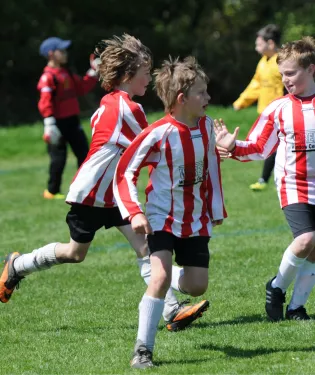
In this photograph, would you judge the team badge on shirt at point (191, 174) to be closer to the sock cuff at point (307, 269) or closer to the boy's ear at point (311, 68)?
the boy's ear at point (311, 68)

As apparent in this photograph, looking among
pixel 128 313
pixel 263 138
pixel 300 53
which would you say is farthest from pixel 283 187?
pixel 128 313

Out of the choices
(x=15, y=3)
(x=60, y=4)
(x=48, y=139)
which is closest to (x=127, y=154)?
(x=48, y=139)

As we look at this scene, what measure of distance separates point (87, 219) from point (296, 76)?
1.62 metres

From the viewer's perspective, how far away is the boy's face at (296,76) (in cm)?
562

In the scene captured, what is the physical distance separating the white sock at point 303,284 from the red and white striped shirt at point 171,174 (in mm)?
1002

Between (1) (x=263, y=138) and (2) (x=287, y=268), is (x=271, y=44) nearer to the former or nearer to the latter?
(1) (x=263, y=138)

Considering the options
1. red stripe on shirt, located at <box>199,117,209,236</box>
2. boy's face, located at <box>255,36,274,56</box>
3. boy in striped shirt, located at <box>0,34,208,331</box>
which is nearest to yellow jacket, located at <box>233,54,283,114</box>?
boy's face, located at <box>255,36,274,56</box>

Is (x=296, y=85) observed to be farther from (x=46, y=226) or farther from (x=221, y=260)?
(x=46, y=226)

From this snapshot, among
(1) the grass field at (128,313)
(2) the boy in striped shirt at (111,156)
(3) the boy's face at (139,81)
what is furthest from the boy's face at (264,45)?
(3) the boy's face at (139,81)

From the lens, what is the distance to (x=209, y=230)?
5.20 metres

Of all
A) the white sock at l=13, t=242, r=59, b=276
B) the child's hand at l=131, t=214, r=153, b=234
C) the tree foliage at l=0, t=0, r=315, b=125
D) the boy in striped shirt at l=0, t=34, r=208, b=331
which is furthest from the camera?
the tree foliage at l=0, t=0, r=315, b=125

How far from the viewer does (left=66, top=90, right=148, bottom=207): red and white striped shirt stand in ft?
19.1

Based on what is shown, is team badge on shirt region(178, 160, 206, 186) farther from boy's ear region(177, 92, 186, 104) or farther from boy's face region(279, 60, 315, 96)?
boy's face region(279, 60, 315, 96)

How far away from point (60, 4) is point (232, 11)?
22.3 feet
